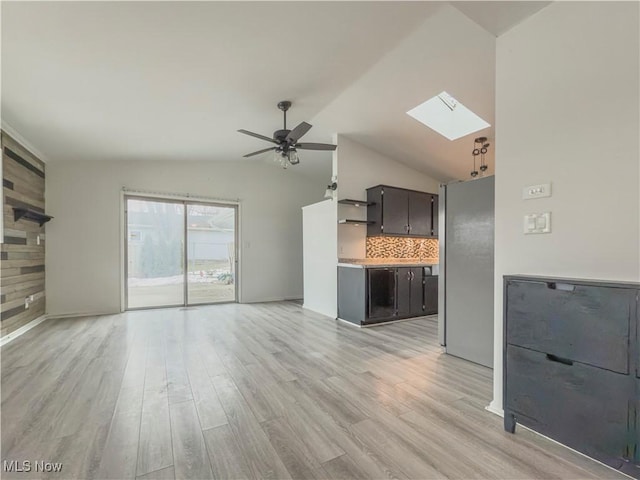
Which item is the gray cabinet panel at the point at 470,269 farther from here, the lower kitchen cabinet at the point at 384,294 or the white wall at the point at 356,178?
the white wall at the point at 356,178

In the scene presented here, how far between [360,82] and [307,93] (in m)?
0.68

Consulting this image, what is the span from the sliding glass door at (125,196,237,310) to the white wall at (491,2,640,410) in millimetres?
5715

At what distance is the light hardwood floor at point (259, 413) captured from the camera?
1.54 metres

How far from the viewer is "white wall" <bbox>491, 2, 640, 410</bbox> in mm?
A: 1523

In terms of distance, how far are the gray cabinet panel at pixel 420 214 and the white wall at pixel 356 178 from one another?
1.76 ft

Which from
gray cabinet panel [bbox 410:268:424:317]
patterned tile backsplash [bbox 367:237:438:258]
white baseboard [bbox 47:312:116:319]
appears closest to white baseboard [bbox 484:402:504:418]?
gray cabinet panel [bbox 410:268:424:317]

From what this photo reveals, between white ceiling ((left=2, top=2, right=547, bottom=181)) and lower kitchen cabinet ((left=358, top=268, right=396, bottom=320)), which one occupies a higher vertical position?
white ceiling ((left=2, top=2, right=547, bottom=181))

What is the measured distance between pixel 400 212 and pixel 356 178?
102 centimetres

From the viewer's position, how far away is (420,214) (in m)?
5.58

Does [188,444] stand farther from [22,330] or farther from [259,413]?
[22,330]

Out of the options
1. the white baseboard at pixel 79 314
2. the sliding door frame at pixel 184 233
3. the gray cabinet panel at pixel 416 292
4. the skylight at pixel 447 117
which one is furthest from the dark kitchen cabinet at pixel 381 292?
the white baseboard at pixel 79 314

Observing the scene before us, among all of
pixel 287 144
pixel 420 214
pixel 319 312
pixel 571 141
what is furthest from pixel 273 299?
pixel 571 141

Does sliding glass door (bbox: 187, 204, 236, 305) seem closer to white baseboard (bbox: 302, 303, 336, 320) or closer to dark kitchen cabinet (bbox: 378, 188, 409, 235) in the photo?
white baseboard (bbox: 302, 303, 336, 320)

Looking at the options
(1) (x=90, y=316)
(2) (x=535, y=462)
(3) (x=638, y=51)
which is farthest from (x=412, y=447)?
(1) (x=90, y=316)
